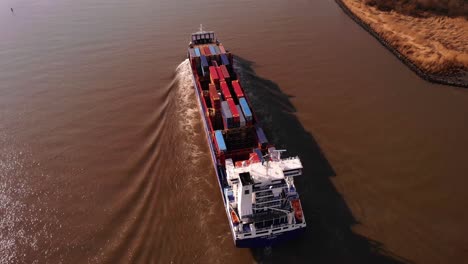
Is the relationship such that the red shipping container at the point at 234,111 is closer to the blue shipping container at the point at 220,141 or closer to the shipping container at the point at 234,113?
the shipping container at the point at 234,113

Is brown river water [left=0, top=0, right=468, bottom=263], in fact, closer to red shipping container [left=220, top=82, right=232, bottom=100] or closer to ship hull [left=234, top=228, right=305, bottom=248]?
ship hull [left=234, top=228, right=305, bottom=248]

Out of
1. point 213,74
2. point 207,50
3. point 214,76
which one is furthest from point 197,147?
point 207,50

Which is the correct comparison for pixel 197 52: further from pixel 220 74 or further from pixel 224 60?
pixel 220 74

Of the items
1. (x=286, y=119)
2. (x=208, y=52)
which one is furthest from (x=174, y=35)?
(x=286, y=119)

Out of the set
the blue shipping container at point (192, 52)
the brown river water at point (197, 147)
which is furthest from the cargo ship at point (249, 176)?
the blue shipping container at point (192, 52)

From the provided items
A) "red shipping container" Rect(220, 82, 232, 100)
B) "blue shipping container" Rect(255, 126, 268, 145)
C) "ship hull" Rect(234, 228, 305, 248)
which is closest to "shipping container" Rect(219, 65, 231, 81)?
"red shipping container" Rect(220, 82, 232, 100)
